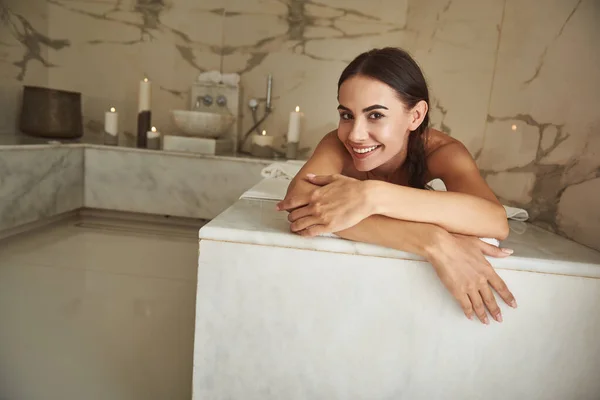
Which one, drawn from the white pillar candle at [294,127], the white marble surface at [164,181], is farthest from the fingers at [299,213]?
the white pillar candle at [294,127]

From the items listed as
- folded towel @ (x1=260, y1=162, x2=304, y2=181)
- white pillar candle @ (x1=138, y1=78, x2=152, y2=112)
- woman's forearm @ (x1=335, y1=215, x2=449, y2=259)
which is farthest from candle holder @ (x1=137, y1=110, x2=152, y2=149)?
woman's forearm @ (x1=335, y1=215, x2=449, y2=259)

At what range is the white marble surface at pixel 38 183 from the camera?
1892 mm

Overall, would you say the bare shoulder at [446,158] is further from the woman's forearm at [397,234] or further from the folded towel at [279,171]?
the folded towel at [279,171]

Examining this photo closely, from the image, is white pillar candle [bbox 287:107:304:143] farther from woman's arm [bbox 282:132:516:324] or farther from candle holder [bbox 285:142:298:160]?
woman's arm [bbox 282:132:516:324]

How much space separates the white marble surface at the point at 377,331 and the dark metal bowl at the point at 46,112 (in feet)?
6.60

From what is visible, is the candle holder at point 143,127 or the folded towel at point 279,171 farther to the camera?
the candle holder at point 143,127

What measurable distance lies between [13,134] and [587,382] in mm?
2810

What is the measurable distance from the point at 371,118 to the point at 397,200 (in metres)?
0.26

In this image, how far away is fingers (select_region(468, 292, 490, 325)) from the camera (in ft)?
2.63

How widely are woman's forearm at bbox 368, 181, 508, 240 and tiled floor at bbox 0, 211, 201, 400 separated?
696 millimetres

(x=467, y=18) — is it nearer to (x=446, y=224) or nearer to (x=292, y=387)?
(x=446, y=224)

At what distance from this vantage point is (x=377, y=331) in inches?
33.8

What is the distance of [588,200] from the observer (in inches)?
54.7

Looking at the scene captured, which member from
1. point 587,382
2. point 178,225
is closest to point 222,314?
point 587,382
